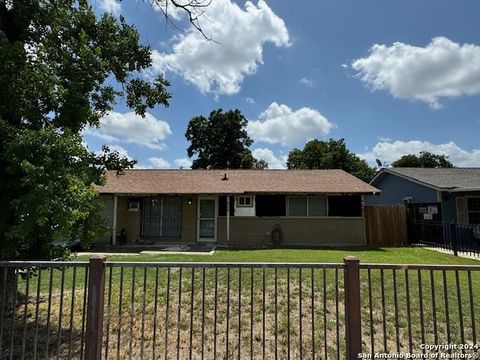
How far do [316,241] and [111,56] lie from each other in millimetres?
12701

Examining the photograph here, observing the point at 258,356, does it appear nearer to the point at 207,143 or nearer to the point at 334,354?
the point at 334,354

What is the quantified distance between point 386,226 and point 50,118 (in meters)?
15.6

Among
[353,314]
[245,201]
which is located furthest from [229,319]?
[245,201]

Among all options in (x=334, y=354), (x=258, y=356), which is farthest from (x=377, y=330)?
(x=258, y=356)

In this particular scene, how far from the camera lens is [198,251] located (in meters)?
13.7

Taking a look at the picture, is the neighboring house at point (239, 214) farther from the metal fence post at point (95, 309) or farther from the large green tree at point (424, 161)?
the large green tree at point (424, 161)

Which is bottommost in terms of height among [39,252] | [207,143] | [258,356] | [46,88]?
[258,356]

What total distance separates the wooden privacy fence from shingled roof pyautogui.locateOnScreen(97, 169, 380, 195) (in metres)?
1.35

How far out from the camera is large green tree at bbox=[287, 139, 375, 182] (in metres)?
43.7

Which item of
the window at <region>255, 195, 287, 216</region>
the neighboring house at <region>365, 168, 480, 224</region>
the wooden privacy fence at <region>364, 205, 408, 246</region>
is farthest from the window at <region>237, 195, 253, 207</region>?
the neighboring house at <region>365, 168, 480, 224</region>

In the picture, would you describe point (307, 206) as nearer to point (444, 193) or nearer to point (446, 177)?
point (444, 193)

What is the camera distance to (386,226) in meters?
16.8

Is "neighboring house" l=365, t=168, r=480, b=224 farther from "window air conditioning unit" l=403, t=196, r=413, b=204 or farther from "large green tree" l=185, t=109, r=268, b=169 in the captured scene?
"large green tree" l=185, t=109, r=268, b=169

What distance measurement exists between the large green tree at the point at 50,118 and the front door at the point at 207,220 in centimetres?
1006
